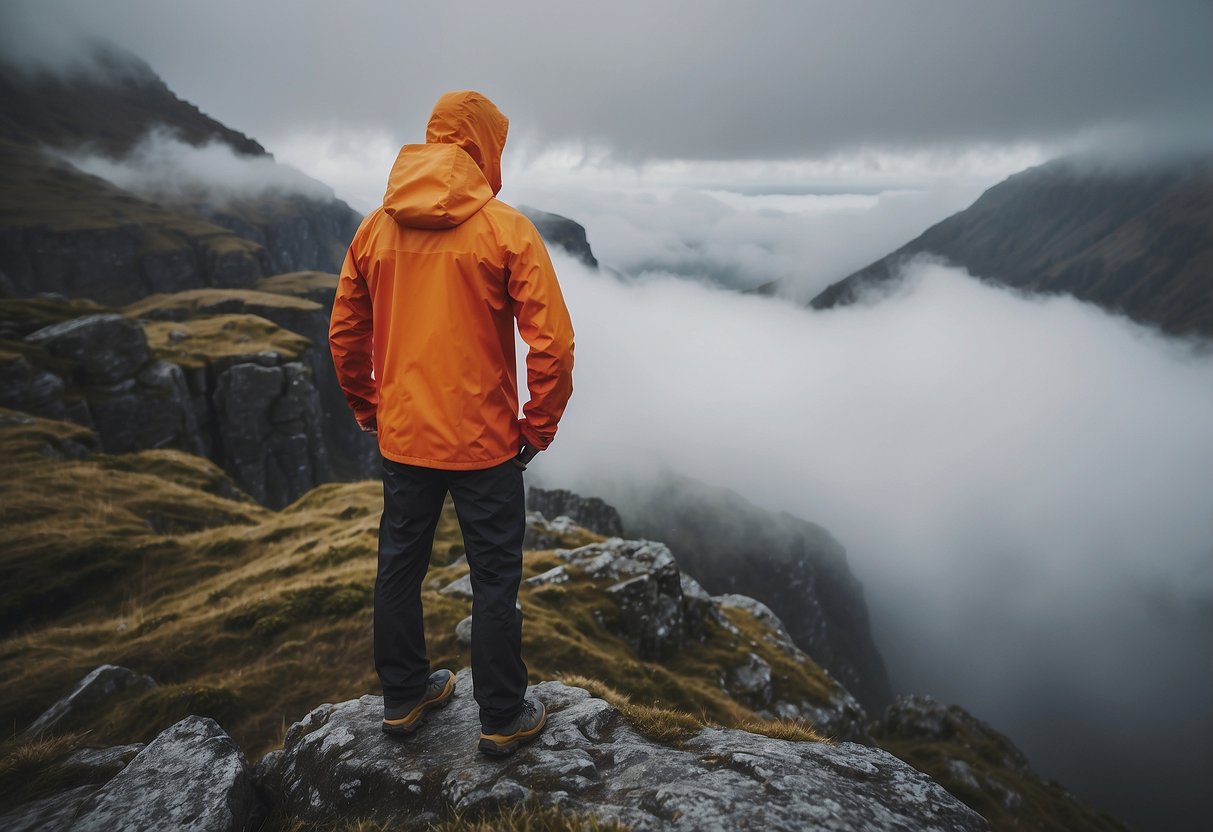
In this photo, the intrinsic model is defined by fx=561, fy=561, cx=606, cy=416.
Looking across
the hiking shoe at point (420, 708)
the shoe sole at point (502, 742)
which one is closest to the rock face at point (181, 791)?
the hiking shoe at point (420, 708)

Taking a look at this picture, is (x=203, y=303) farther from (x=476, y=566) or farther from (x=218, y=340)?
(x=476, y=566)

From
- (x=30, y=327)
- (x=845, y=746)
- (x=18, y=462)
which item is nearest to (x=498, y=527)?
(x=845, y=746)

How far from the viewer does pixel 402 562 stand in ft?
20.7

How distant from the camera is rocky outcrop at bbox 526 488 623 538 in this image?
Answer: 109m

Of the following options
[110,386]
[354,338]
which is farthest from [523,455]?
[110,386]

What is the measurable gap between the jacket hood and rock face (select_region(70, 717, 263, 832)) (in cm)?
579

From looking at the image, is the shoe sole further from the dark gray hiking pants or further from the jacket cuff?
the jacket cuff

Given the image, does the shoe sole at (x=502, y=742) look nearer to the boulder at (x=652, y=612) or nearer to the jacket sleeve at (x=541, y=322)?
the jacket sleeve at (x=541, y=322)

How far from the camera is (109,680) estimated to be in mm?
9844

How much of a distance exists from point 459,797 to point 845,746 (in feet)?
14.5

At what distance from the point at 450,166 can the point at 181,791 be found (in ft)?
21.4

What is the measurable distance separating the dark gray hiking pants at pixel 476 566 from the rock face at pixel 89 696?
22.9 ft

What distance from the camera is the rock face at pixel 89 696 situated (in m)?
9.09

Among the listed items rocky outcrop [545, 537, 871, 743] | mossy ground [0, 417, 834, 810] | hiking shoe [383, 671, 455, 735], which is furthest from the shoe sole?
rocky outcrop [545, 537, 871, 743]
